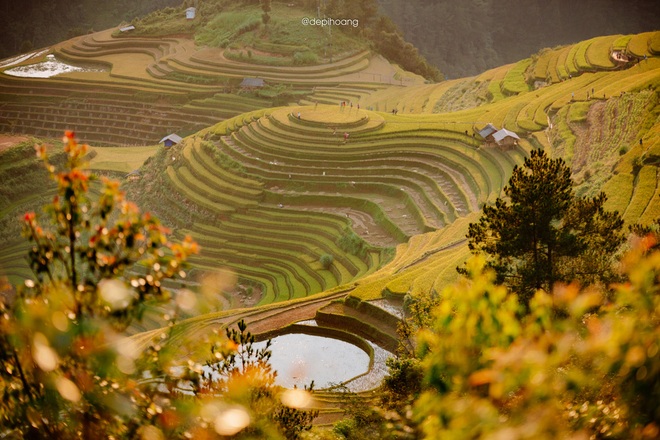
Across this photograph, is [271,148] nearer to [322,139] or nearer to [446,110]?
[322,139]

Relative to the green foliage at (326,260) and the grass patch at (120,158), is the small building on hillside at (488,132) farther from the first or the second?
the grass patch at (120,158)

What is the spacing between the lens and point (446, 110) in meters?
43.0

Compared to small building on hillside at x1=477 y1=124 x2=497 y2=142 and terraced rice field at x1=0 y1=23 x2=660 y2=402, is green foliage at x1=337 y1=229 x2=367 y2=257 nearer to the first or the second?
terraced rice field at x1=0 y1=23 x2=660 y2=402

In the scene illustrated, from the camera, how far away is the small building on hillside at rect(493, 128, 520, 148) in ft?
101

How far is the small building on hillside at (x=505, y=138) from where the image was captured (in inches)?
1206

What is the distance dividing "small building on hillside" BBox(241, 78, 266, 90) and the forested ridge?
33.8 metres

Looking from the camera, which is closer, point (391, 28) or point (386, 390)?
point (386, 390)

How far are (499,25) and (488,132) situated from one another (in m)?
61.1

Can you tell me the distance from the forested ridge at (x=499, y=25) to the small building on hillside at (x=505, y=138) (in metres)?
50.4

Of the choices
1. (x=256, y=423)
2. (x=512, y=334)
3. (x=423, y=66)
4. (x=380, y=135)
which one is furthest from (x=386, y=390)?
(x=423, y=66)

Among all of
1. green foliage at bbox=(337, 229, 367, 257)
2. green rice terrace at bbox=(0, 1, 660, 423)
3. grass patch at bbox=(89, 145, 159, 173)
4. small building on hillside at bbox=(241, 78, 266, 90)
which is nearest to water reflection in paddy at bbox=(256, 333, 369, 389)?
green rice terrace at bbox=(0, 1, 660, 423)

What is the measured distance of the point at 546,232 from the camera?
13.8 metres

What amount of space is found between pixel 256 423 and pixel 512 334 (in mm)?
3299
